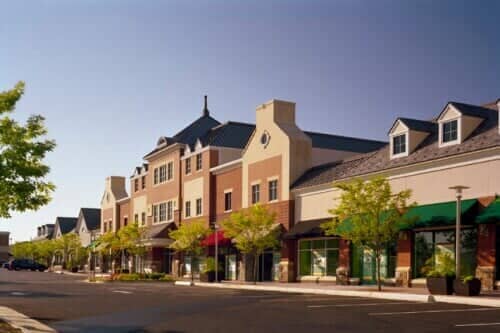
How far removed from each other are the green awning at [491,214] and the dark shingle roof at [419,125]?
320 inches

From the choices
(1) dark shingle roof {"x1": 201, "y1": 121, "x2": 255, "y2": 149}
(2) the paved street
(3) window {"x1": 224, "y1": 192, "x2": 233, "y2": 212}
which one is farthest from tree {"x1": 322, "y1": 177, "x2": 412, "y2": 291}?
(1) dark shingle roof {"x1": 201, "y1": 121, "x2": 255, "y2": 149}

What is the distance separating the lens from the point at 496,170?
1144 inches

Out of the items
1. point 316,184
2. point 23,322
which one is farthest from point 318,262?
point 23,322

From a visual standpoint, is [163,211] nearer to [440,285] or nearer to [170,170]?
[170,170]

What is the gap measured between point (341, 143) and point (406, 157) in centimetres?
1539

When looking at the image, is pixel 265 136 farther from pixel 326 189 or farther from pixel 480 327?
pixel 480 327

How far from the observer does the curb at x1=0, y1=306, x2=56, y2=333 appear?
1581 centimetres

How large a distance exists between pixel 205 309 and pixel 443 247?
14536mm

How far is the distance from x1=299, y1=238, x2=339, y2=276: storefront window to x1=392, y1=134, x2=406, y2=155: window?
6.22 meters

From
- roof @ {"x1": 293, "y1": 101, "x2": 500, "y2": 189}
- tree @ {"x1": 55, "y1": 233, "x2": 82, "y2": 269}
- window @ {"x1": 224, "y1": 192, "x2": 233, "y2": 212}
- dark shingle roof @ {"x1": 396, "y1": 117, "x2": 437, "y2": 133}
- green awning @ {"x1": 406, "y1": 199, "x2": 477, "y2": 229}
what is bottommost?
tree @ {"x1": 55, "y1": 233, "x2": 82, "y2": 269}

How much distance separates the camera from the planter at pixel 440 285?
1029 inches

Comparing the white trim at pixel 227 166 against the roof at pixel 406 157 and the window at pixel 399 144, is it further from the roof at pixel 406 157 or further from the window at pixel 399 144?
the window at pixel 399 144

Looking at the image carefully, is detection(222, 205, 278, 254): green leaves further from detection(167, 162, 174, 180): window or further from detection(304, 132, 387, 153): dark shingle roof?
detection(167, 162, 174, 180): window

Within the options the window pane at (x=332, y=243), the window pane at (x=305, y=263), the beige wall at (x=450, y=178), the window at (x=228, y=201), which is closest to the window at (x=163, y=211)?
the window at (x=228, y=201)
